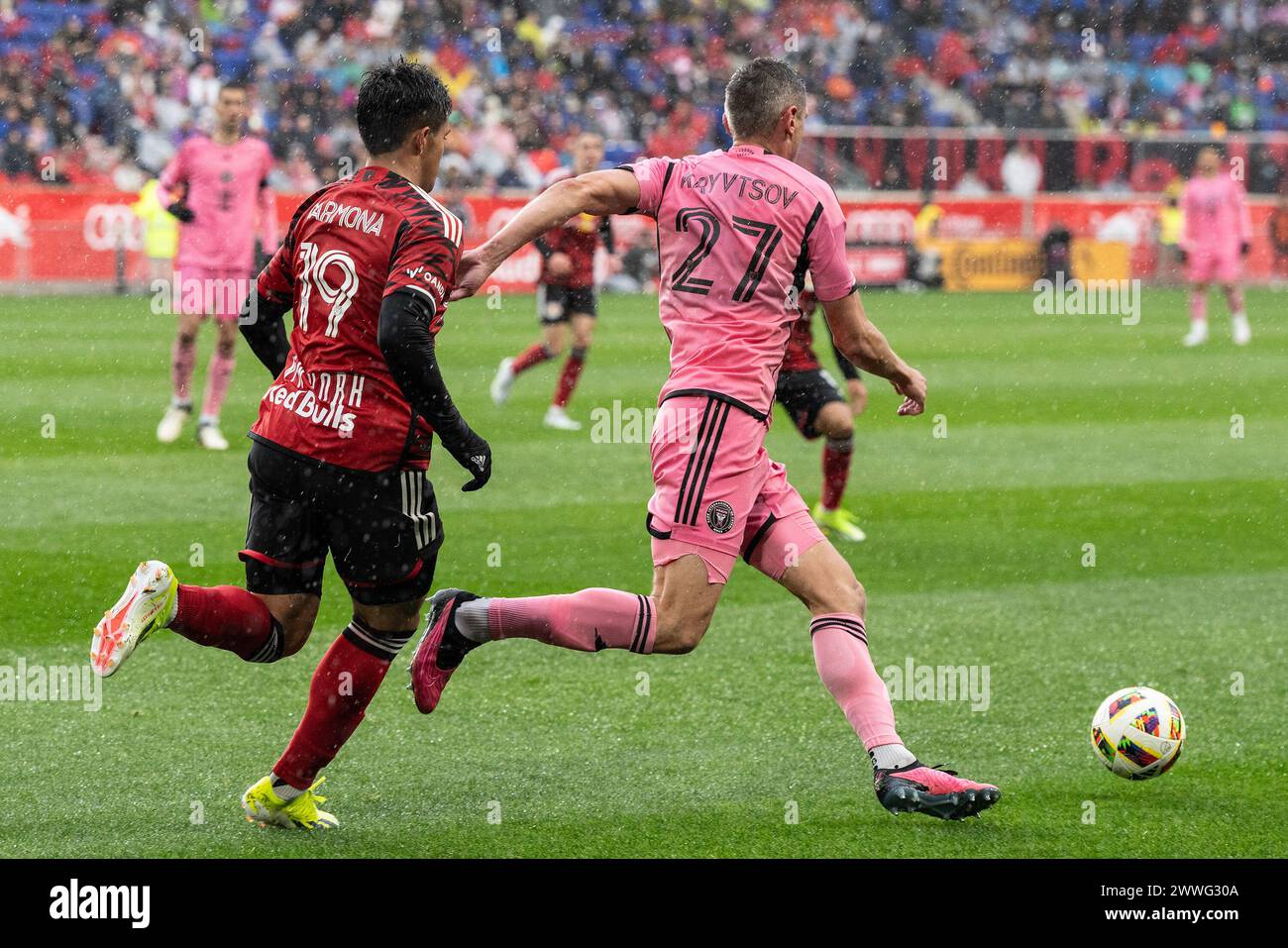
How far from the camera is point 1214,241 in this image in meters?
20.5

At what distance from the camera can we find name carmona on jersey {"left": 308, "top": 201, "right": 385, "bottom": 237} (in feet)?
13.6

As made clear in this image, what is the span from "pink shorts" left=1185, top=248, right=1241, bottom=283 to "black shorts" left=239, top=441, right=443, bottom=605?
694 inches

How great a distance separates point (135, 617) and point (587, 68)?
25321mm

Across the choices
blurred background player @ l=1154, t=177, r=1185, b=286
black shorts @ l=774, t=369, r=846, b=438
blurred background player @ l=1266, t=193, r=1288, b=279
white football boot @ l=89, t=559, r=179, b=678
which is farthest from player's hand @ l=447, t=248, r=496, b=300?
blurred background player @ l=1266, t=193, r=1288, b=279

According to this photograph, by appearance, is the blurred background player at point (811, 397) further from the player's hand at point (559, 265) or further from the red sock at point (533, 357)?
the red sock at point (533, 357)

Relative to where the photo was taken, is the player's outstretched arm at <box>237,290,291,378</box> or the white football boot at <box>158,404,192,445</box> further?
the white football boot at <box>158,404,192,445</box>

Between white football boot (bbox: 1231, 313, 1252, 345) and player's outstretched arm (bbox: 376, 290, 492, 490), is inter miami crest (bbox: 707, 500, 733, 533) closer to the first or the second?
player's outstretched arm (bbox: 376, 290, 492, 490)

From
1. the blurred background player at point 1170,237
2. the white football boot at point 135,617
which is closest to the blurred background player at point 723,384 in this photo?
the white football boot at point 135,617

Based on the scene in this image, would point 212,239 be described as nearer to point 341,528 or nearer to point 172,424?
point 172,424

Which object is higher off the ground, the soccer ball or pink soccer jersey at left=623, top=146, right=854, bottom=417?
pink soccer jersey at left=623, top=146, right=854, bottom=417

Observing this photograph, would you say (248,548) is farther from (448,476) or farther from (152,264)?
(152,264)

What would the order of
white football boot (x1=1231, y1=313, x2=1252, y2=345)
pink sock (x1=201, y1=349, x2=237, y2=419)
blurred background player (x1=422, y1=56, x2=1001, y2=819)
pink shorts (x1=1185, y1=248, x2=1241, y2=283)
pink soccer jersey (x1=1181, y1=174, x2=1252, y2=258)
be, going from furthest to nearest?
1. pink soccer jersey (x1=1181, y1=174, x2=1252, y2=258)
2. pink shorts (x1=1185, y1=248, x2=1241, y2=283)
3. white football boot (x1=1231, y1=313, x2=1252, y2=345)
4. pink sock (x1=201, y1=349, x2=237, y2=419)
5. blurred background player (x1=422, y1=56, x2=1001, y2=819)

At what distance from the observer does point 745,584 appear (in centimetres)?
774
